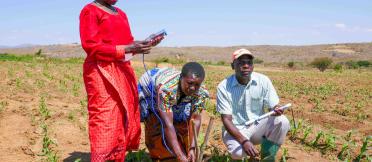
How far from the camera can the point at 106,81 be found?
3316mm

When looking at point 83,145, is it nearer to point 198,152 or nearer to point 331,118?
point 198,152

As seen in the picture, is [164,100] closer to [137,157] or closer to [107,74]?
[107,74]

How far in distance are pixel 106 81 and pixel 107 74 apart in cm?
6

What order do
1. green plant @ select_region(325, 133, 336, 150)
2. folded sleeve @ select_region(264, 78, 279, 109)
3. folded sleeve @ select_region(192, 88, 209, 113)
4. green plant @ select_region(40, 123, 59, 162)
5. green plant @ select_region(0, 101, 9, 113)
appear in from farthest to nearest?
green plant @ select_region(0, 101, 9, 113) < green plant @ select_region(325, 133, 336, 150) < green plant @ select_region(40, 123, 59, 162) < folded sleeve @ select_region(264, 78, 279, 109) < folded sleeve @ select_region(192, 88, 209, 113)

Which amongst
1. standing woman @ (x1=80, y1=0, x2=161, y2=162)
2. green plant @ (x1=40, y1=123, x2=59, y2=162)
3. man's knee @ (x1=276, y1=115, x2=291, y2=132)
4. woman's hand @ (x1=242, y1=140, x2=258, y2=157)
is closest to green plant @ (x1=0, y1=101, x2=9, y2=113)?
green plant @ (x1=40, y1=123, x2=59, y2=162)

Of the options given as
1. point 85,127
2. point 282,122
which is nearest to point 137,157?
point 282,122

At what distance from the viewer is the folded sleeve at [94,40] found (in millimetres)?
3176

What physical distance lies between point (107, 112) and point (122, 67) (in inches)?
16.5

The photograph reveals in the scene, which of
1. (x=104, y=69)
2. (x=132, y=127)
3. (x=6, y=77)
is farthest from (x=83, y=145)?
(x=6, y=77)

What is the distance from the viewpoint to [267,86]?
146 inches

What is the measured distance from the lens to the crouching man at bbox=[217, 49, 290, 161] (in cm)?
357

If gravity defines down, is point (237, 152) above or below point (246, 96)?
below

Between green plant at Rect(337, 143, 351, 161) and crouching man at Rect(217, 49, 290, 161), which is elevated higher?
crouching man at Rect(217, 49, 290, 161)

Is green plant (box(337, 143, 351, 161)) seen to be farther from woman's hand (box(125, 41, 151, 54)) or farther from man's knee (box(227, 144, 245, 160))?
woman's hand (box(125, 41, 151, 54))
